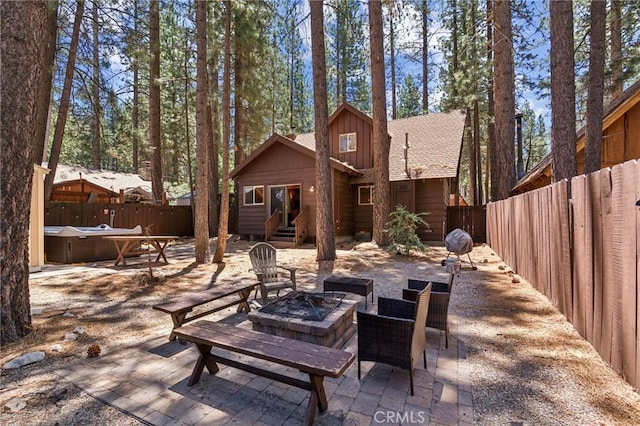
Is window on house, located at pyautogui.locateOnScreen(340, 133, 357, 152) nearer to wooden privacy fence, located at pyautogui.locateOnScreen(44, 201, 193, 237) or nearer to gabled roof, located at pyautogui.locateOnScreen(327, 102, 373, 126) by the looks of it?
gabled roof, located at pyautogui.locateOnScreen(327, 102, 373, 126)

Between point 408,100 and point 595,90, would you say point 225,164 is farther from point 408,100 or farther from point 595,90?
point 408,100

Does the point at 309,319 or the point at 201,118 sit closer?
the point at 309,319

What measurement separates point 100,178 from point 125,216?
10.5 meters

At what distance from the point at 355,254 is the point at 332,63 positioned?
17956mm

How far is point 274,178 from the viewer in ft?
44.7

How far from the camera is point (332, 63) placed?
2264cm

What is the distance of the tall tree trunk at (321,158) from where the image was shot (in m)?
8.13

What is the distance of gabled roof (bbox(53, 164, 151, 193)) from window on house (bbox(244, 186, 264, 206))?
10471 millimetres

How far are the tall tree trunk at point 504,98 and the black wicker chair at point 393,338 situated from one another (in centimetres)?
973

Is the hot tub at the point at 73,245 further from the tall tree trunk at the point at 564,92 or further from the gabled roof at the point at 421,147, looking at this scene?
the tall tree trunk at the point at 564,92

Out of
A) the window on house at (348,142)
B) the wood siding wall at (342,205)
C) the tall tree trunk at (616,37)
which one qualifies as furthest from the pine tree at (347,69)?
the tall tree trunk at (616,37)

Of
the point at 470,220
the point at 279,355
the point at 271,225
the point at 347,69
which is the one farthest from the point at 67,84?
the point at 347,69

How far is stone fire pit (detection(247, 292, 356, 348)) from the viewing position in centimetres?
293

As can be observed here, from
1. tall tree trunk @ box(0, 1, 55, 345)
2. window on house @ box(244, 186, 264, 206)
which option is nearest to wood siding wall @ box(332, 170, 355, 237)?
window on house @ box(244, 186, 264, 206)
